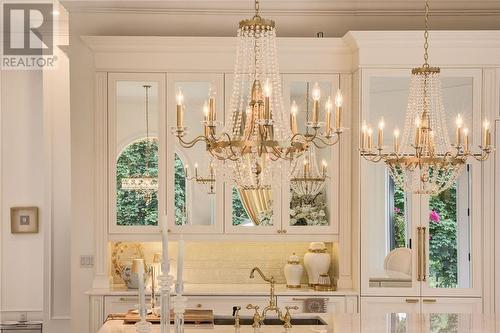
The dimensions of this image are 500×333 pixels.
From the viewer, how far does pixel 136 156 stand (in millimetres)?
5867

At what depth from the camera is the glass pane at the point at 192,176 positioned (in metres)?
5.87

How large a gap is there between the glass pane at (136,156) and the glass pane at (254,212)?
1.97 ft

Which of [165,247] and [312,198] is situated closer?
[165,247]

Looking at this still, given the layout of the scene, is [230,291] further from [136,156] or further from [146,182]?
[136,156]

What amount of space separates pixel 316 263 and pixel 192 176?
1169mm

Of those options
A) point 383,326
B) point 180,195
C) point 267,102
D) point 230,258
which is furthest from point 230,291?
point 267,102

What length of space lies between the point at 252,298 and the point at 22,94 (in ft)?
11.9

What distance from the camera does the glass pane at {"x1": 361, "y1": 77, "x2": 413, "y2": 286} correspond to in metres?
5.68

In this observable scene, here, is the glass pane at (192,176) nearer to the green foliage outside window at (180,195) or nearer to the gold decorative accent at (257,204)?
the green foliage outside window at (180,195)

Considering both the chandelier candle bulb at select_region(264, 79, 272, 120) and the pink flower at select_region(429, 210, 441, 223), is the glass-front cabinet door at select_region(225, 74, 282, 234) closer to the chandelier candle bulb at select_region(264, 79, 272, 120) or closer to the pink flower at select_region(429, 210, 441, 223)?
the pink flower at select_region(429, 210, 441, 223)

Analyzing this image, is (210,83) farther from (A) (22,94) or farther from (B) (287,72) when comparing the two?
(A) (22,94)

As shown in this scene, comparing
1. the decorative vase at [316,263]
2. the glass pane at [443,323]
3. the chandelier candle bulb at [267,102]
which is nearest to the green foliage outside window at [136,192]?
the decorative vase at [316,263]

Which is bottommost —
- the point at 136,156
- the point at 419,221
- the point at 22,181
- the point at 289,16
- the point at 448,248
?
the point at 448,248

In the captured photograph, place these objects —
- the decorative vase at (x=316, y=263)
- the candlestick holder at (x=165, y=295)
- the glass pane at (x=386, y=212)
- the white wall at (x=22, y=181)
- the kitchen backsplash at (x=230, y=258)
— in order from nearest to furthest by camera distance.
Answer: the candlestick holder at (x=165, y=295), the glass pane at (x=386, y=212), the decorative vase at (x=316, y=263), the kitchen backsplash at (x=230, y=258), the white wall at (x=22, y=181)
